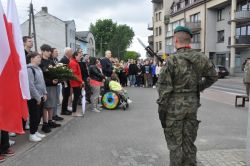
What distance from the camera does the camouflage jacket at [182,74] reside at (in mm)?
4371

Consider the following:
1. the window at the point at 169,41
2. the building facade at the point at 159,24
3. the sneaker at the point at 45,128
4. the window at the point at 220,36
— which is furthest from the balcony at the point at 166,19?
the sneaker at the point at 45,128

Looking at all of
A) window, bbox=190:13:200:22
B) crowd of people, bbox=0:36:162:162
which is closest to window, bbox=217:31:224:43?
window, bbox=190:13:200:22

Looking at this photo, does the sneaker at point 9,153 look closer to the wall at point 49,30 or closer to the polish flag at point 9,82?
the polish flag at point 9,82

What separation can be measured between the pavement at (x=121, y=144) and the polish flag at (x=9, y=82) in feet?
2.04

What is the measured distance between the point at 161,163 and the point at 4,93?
2763 mm

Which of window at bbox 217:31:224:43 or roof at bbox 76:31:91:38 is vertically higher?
roof at bbox 76:31:91:38

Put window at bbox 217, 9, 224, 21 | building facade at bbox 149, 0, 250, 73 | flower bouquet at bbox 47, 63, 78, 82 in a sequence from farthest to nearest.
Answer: window at bbox 217, 9, 224, 21 → building facade at bbox 149, 0, 250, 73 → flower bouquet at bbox 47, 63, 78, 82

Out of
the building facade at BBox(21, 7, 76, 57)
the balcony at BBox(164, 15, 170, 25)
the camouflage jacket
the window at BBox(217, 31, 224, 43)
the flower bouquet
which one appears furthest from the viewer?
the balcony at BBox(164, 15, 170, 25)

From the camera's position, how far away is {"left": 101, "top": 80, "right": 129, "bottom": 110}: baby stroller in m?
11.8

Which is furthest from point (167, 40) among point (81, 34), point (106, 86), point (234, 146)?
point (234, 146)

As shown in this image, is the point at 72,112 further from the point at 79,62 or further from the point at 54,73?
the point at 54,73

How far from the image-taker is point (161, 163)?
226 inches

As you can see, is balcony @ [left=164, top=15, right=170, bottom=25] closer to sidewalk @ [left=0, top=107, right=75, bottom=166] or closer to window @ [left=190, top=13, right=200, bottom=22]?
window @ [left=190, top=13, right=200, bottom=22]

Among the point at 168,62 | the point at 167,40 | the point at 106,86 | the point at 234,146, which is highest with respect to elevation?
the point at 167,40
